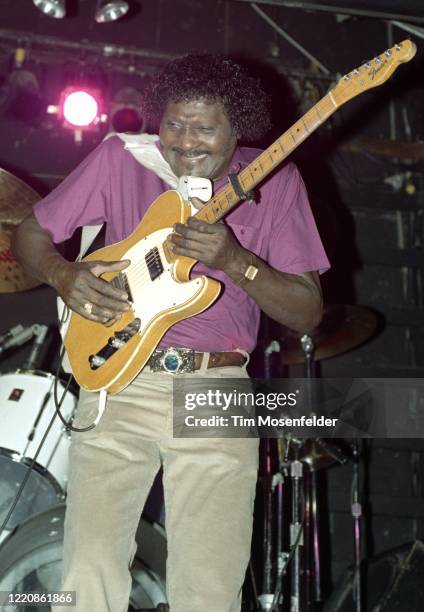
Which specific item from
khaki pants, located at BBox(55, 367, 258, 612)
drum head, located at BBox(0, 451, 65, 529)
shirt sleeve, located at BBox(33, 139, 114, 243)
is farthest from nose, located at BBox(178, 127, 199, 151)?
drum head, located at BBox(0, 451, 65, 529)

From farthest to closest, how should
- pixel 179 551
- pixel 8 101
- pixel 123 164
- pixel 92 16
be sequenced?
pixel 92 16
pixel 8 101
pixel 123 164
pixel 179 551

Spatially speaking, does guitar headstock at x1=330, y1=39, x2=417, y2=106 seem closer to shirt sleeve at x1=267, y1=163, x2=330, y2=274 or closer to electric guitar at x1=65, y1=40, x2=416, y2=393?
electric guitar at x1=65, y1=40, x2=416, y2=393

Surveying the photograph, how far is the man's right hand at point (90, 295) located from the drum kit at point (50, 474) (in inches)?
27.6

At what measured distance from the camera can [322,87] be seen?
4.70 metres

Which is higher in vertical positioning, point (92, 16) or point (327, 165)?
point (92, 16)

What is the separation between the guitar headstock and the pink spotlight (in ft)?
8.32

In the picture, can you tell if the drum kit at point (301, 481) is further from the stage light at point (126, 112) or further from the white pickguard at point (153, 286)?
the stage light at point (126, 112)

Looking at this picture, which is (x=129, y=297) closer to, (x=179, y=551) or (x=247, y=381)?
(x=247, y=381)

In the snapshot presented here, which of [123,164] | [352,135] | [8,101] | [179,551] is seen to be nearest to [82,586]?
[179,551]

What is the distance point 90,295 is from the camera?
2.10 metres

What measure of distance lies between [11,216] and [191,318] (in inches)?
55.1

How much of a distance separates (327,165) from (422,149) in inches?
25.5

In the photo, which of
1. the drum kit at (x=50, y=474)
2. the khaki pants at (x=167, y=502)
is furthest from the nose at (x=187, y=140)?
the drum kit at (x=50, y=474)

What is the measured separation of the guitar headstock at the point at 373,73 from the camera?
1.92 meters
